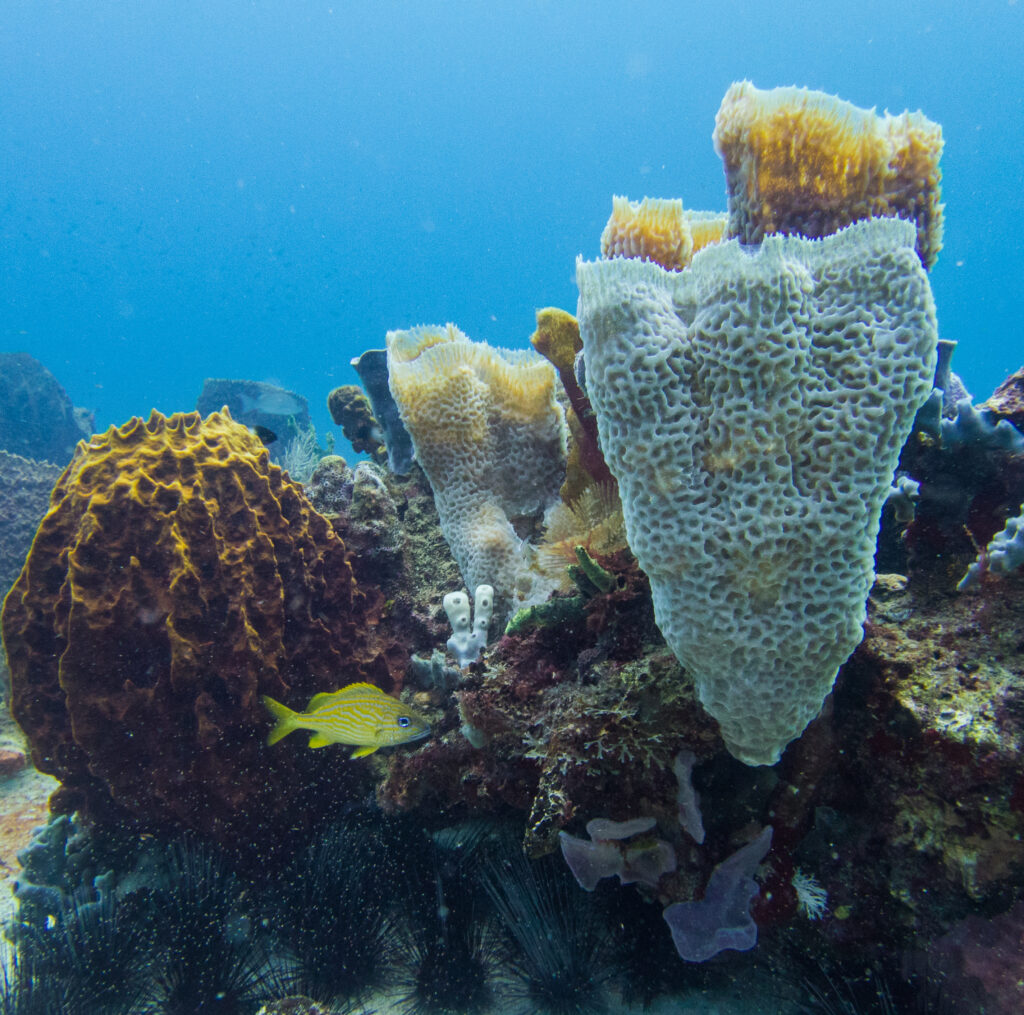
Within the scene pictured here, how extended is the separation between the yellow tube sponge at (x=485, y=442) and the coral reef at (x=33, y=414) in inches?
726

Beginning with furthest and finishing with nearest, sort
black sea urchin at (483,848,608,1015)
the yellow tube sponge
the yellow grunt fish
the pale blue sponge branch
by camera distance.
A: the yellow tube sponge, the yellow grunt fish, black sea urchin at (483,848,608,1015), the pale blue sponge branch

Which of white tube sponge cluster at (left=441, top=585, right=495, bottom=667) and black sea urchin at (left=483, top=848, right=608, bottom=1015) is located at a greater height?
white tube sponge cluster at (left=441, top=585, right=495, bottom=667)

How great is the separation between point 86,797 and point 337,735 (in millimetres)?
2386

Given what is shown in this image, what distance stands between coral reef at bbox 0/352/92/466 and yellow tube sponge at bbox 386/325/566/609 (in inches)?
726

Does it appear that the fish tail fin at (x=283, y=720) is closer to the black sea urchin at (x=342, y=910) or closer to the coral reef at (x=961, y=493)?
the black sea urchin at (x=342, y=910)

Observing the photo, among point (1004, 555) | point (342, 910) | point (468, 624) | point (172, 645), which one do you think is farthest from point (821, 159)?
point (342, 910)

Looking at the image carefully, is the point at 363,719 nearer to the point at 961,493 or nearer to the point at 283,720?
the point at 283,720

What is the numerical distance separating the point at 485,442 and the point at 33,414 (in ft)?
66.3

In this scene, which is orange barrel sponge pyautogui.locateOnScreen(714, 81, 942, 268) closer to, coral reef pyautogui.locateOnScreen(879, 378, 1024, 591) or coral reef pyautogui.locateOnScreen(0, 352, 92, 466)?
coral reef pyautogui.locateOnScreen(879, 378, 1024, 591)

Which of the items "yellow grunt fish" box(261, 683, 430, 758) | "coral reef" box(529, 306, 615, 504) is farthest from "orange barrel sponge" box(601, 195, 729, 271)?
"yellow grunt fish" box(261, 683, 430, 758)

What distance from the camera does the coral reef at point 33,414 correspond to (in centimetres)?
1695

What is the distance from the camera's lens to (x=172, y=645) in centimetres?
339

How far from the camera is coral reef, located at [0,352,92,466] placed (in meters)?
17.0

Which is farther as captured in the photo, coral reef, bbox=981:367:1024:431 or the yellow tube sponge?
the yellow tube sponge
